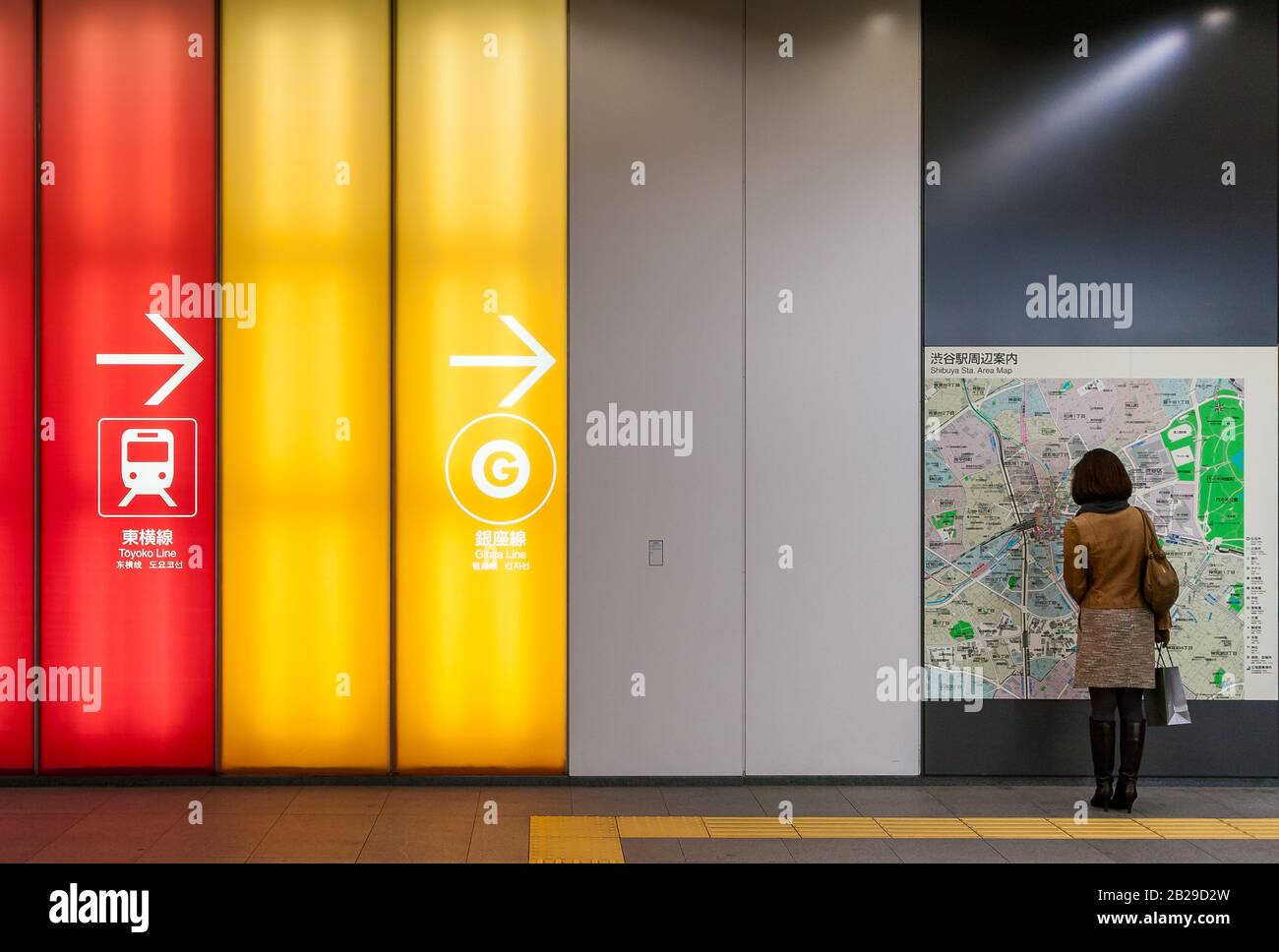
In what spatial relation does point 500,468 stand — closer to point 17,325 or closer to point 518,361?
point 518,361

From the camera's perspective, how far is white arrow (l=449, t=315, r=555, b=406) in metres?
6.05

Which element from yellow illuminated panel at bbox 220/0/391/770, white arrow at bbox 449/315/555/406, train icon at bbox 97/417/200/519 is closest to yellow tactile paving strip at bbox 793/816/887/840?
yellow illuminated panel at bbox 220/0/391/770

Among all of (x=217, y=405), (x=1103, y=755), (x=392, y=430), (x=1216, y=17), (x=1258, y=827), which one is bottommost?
(x=1258, y=827)

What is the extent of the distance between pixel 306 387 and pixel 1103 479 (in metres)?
4.51

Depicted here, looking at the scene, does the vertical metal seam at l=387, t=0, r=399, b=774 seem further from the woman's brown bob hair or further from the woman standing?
the woman's brown bob hair

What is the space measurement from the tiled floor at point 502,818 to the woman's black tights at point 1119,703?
54 centimetres

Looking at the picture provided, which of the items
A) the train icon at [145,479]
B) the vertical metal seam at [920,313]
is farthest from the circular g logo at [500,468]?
the vertical metal seam at [920,313]

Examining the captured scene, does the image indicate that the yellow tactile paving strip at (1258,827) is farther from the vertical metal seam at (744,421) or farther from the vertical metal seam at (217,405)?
the vertical metal seam at (217,405)

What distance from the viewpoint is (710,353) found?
20.1 ft

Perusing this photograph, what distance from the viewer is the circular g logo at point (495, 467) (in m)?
6.05

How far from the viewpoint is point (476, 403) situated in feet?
19.9

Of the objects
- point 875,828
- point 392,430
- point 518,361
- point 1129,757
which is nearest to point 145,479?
point 392,430

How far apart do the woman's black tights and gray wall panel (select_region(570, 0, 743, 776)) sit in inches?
76.9

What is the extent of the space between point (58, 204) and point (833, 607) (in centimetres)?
509
